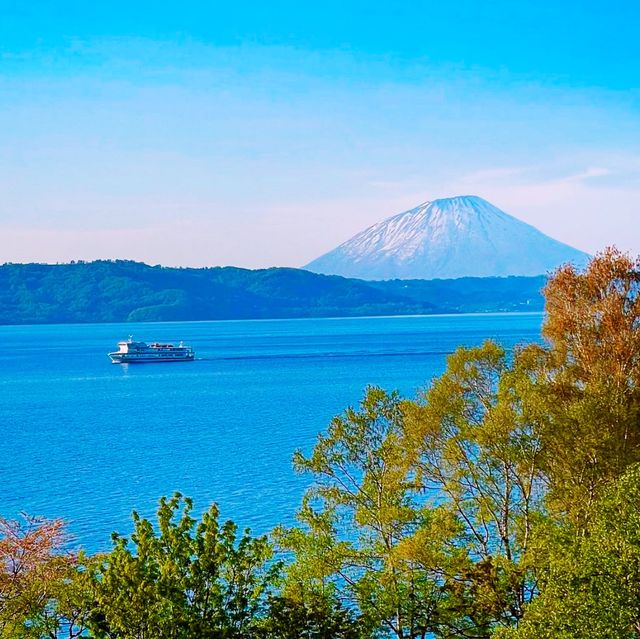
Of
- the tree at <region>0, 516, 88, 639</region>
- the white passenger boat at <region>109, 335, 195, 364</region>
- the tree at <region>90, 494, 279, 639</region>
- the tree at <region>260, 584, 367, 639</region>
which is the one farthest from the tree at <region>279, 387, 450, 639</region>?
the white passenger boat at <region>109, 335, 195, 364</region>

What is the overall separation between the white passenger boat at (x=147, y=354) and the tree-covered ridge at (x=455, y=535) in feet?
469

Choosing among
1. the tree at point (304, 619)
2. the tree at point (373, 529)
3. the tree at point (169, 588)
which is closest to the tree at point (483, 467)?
the tree at point (373, 529)

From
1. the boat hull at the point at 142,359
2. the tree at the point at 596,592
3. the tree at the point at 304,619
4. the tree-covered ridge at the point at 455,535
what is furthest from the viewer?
the boat hull at the point at 142,359

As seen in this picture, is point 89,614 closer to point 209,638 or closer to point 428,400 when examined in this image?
point 209,638

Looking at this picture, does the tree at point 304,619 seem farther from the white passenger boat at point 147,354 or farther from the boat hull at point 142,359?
the white passenger boat at point 147,354

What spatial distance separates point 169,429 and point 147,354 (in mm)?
88945

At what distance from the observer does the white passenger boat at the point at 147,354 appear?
165 meters

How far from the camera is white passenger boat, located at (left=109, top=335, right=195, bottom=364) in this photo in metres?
165

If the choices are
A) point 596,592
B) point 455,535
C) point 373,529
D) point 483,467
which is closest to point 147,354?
point 373,529

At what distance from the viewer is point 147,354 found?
167m

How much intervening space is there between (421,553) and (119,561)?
741cm

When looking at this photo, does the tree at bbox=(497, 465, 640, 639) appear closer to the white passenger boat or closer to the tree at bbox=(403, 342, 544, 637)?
the tree at bbox=(403, 342, 544, 637)

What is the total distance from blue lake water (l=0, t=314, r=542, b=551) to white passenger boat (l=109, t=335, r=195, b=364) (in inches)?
136

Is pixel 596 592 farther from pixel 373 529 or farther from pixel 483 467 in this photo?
pixel 373 529
